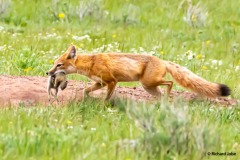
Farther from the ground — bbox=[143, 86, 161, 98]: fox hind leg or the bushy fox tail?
the bushy fox tail

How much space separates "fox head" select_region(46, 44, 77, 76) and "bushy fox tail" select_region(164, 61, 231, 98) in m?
1.03

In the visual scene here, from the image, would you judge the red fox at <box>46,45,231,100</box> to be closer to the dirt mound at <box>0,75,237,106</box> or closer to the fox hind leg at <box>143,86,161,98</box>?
the fox hind leg at <box>143,86,161,98</box>

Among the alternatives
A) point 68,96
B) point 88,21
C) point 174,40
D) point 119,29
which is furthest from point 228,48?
point 68,96

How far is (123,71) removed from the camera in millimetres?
7152

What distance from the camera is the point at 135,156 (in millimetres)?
4562

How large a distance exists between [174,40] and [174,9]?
8.20 ft

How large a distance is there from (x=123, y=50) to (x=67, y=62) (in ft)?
9.85

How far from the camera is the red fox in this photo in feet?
23.4

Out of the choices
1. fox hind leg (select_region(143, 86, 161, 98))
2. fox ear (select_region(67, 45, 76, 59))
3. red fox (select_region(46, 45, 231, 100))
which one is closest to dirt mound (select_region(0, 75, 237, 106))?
fox hind leg (select_region(143, 86, 161, 98))

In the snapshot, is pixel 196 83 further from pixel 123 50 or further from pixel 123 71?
pixel 123 50

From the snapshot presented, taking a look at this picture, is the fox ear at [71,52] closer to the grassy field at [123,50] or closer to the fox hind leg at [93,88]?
the fox hind leg at [93,88]

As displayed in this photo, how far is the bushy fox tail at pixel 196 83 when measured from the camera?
7.13 metres

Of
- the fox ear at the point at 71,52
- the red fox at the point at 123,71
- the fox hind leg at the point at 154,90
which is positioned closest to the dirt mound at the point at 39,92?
Result: the fox hind leg at the point at 154,90

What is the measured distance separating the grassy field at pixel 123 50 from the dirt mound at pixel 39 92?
442 millimetres
